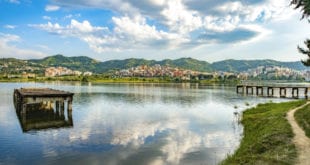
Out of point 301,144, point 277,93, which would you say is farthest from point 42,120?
point 277,93

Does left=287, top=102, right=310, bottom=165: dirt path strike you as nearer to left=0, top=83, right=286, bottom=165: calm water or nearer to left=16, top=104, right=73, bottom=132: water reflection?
left=0, top=83, right=286, bottom=165: calm water

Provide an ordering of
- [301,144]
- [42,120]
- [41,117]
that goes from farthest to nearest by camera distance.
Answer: [41,117] → [42,120] → [301,144]

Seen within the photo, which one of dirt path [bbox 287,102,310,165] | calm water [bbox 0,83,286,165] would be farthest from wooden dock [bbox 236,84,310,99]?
dirt path [bbox 287,102,310,165]

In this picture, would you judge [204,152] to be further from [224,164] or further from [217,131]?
[217,131]

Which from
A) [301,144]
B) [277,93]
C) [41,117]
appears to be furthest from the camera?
[277,93]

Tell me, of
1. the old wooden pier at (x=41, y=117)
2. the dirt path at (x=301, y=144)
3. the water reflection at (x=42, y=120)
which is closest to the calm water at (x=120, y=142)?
the water reflection at (x=42, y=120)

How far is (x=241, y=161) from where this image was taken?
1973 cm

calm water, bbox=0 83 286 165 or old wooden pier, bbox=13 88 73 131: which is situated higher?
old wooden pier, bbox=13 88 73 131

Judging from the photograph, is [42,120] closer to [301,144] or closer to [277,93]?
[301,144]

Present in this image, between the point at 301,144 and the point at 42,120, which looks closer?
the point at 301,144

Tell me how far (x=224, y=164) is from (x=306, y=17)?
43.2 ft

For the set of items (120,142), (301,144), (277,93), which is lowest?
(277,93)

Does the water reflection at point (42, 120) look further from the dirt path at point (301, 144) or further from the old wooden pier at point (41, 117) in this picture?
the dirt path at point (301, 144)

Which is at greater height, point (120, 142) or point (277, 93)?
point (120, 142)
